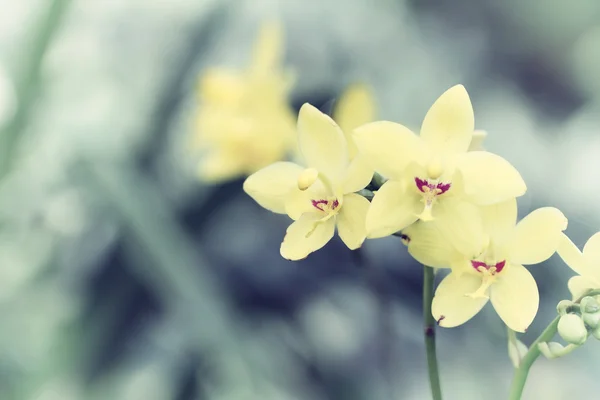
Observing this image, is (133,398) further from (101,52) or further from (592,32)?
(592,32)

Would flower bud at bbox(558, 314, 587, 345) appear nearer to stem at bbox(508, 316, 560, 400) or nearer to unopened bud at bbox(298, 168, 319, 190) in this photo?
stem at bbox(508, 316, 560, 400)

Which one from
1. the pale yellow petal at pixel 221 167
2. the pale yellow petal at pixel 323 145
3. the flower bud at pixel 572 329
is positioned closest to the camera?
the flower bud at pixel 572 329

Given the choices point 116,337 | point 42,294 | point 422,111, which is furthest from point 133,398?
point 422,111

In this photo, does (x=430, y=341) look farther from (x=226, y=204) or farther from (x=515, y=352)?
(x=226, y=204)

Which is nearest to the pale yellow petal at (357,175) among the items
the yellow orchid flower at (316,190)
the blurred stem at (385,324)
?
the yellow orchid flower at (316,190)

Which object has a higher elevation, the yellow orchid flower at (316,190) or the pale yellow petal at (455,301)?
the yellow orchid flower at (316,190)

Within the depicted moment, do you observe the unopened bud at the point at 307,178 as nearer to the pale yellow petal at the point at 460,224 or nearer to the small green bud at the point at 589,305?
the pale yellow petal at the point at 460,224
